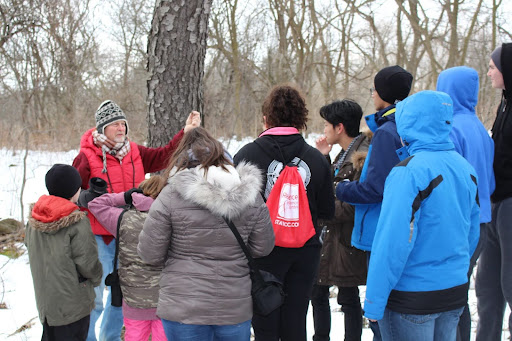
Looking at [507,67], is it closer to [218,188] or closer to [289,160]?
[289,160]

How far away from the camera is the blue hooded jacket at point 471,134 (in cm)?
257

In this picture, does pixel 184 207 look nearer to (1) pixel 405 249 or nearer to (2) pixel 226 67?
(1) pixel 405 249

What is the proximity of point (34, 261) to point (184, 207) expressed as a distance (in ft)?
4.02

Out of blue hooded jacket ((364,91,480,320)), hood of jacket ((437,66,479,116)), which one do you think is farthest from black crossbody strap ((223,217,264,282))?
hood of jacket ((437,66,479,116))

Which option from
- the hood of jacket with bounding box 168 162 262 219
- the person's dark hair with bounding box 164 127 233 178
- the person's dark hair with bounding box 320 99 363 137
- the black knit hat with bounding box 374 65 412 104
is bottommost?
the hood of jacket with bounding box 168 162 262 219

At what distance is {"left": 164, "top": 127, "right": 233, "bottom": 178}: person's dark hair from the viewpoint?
2.11 metres

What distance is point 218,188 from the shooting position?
1.99 meters

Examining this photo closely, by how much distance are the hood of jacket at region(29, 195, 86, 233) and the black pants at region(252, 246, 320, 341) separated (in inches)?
46.4

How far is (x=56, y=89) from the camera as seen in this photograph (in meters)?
16.0

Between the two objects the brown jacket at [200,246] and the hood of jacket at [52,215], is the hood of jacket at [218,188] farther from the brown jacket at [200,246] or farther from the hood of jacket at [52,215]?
the hood of jacket at [52,215]

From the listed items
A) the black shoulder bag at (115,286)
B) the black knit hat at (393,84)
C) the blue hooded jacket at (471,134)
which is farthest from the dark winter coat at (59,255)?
the blue hooded jacket at (471,134)

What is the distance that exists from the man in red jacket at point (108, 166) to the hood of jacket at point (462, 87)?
1.80m

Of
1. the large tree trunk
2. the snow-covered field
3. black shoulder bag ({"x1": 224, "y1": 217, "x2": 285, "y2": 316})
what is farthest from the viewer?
the snow-covered field

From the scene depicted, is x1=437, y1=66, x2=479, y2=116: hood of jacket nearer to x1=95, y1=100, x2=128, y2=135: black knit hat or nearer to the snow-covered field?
the snow-covered field
